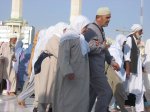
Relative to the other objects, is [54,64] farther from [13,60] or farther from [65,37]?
[13,60]

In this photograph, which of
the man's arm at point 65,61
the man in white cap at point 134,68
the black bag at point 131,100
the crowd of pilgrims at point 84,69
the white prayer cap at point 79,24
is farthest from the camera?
the black bag at point 131,100

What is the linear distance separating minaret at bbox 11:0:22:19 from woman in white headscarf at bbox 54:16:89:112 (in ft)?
141

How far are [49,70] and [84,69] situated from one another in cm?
109

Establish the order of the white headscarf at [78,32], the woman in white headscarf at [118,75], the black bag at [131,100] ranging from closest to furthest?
the white headscarf at [78,32] < the woman in white headscarf at [118,75] < the black bag at [131,100]

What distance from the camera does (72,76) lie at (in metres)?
4.78

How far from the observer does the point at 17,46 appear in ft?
38.7

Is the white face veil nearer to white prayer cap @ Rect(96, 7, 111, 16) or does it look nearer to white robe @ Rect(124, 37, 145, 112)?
white prayer cap @ Rect(96, 7, 111, 16)

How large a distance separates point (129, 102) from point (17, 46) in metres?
5.08

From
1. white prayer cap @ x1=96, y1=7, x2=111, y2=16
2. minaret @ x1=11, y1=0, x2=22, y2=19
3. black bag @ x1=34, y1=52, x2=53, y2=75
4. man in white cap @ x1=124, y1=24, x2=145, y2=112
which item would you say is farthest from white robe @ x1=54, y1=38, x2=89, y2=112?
minaret @ x1=11, y1=0, x2=22, y2=19

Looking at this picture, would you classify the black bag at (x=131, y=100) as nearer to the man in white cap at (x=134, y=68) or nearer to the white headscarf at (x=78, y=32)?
the man in white cap at (x=134, y=68)

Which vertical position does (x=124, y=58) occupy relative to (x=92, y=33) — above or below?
below

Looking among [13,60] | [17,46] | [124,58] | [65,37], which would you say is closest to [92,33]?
[65,37]

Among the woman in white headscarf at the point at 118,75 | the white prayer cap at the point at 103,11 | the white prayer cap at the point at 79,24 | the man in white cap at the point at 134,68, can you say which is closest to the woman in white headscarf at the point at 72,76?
the white prayer cap at the point at 79,24

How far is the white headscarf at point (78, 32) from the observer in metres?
5.01
